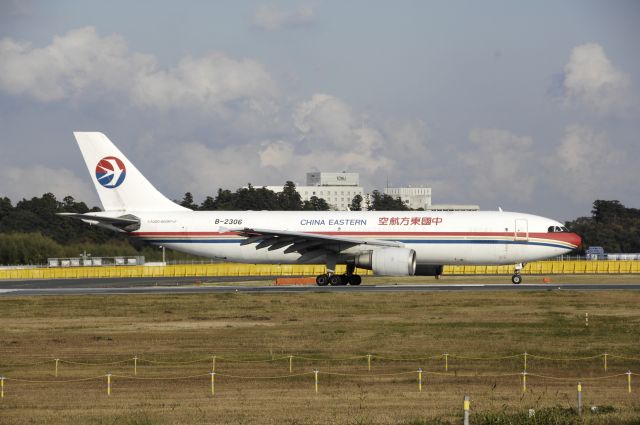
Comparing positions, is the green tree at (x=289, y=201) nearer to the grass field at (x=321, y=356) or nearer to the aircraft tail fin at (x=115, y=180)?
the aircraft tail fin at (x=115, y=180)

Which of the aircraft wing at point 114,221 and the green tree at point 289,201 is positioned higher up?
the green tree at point 289,201

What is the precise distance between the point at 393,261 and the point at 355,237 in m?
3.95

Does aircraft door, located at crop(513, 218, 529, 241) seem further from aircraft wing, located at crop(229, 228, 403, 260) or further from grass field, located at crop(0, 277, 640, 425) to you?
grass field, located at crop(0, 277, 640, 425)

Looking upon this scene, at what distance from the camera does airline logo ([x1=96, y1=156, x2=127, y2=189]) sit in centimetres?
5953

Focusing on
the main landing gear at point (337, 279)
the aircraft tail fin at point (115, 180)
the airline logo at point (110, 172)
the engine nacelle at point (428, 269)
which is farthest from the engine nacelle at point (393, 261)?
the airline logo at point (110, 172)

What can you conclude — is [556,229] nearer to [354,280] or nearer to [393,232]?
[393,232]

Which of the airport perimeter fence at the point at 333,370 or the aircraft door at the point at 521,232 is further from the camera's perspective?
the aircraft door at the point at 521,232

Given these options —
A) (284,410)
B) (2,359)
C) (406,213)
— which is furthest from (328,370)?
(406,213)

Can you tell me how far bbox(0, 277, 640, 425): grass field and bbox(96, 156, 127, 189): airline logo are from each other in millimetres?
13294

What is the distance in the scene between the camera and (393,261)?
2050 inches

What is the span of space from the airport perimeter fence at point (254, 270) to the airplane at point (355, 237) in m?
20.8

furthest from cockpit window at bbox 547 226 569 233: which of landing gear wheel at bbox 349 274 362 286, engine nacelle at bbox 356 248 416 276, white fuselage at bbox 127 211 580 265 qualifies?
landing gear wheel at bbox 349 274 362 286

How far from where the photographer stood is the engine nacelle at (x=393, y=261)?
51.9 meters

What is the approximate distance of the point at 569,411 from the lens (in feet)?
63.8
